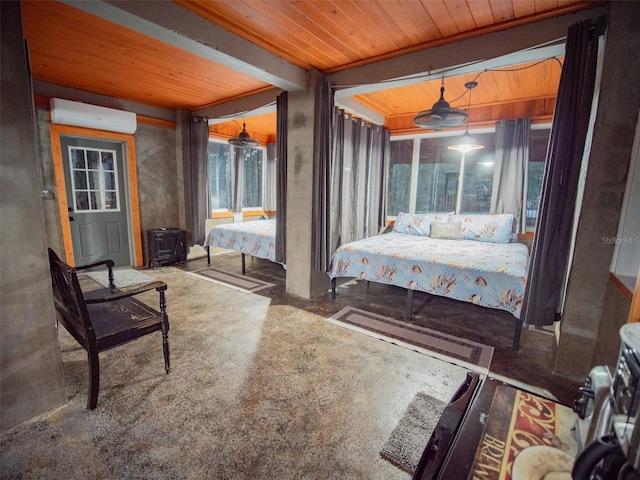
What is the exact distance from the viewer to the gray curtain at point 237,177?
20.4ft

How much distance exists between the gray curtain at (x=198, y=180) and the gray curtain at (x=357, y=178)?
90.2 inches

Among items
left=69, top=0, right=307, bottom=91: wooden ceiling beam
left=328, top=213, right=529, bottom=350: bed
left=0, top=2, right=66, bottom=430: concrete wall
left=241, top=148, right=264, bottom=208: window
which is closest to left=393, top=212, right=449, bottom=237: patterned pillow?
left=328, top=213, right=529, bottom=350: bed

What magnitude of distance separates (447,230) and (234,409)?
134 inches

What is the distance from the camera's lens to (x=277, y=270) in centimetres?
469

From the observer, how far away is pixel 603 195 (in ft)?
6.26

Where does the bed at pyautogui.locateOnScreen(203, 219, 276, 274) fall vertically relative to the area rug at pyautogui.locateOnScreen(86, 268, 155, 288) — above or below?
A: above

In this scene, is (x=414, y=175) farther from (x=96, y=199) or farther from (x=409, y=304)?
(x=96, y=199)

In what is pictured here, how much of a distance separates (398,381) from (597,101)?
2.22 metres

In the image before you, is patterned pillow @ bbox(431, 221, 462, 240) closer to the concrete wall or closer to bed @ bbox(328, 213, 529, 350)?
bed @ bbox(328, 213, 529, 350)

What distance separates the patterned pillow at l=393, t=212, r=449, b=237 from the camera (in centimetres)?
429

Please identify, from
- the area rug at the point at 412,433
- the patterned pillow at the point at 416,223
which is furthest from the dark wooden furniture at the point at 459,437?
the patterned pillow at the point at 416,223

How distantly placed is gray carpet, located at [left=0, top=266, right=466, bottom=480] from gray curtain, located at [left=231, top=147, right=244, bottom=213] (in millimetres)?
3896

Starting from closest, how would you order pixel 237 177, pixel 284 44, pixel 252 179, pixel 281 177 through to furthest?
pixel 284 44
pixel 281 177
pixel 237 177
pixel 252 179

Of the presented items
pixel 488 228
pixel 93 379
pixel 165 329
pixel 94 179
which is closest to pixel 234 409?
pixel 165 329
